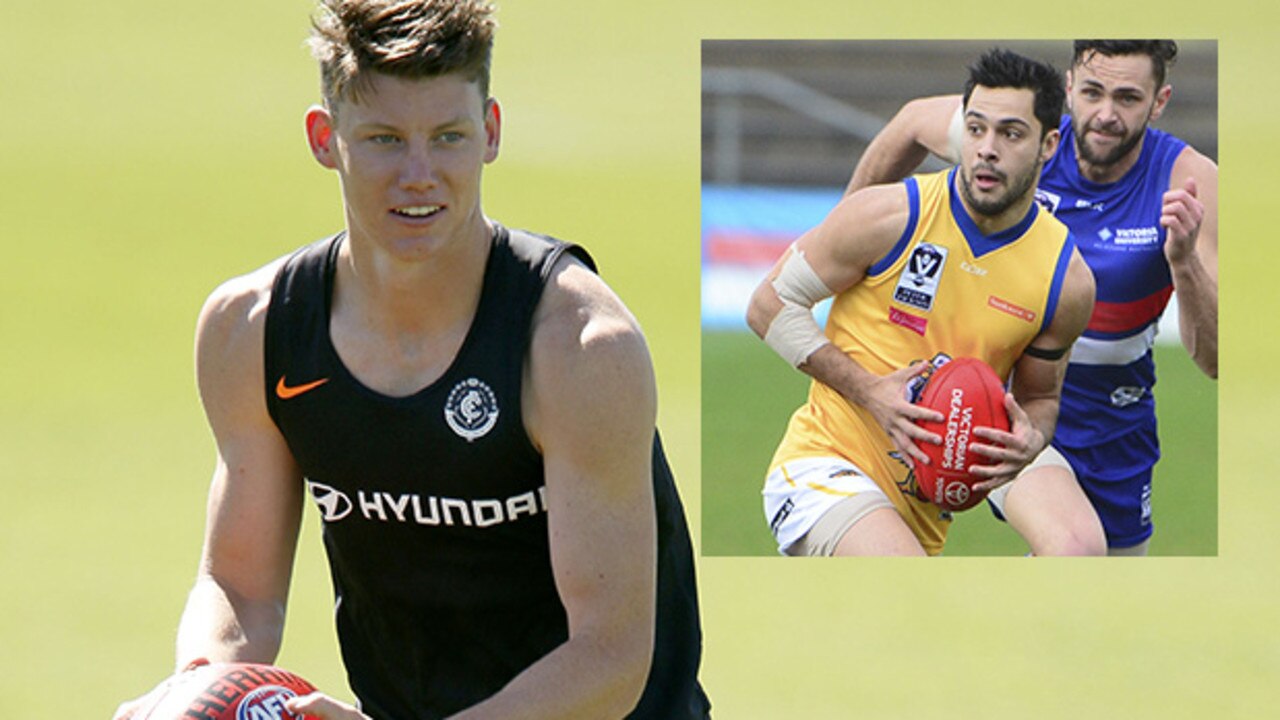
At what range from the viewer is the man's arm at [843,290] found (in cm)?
555

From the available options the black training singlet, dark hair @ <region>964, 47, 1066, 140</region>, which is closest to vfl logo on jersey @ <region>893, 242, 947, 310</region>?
dark hair @ <region>964, 47, 1066, 140</region>

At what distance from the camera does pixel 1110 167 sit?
5633mm

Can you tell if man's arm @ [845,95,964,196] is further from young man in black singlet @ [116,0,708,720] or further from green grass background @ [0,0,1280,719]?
young man in black singlet @ [116,0,708,720]

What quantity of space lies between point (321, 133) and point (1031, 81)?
10.7ft

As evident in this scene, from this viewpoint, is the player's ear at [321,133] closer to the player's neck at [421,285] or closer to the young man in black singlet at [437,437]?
the young man in black singlet at [437,437]

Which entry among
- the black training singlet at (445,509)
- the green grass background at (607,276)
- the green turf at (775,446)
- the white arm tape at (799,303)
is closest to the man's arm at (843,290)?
the white arm tape at (799,303)

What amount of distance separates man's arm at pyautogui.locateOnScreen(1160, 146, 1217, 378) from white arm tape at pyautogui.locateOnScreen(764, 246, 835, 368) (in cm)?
109

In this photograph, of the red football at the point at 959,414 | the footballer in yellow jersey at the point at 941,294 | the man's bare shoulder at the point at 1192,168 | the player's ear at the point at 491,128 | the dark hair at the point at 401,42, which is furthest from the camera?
the man's bare shoulder at the point at 1192,168

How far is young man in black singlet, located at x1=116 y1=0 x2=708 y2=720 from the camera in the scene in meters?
2.64

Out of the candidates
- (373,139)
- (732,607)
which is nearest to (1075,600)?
(732,607)

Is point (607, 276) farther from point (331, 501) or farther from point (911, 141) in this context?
point (331, 501)

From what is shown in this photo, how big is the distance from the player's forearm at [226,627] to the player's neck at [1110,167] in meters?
3.34

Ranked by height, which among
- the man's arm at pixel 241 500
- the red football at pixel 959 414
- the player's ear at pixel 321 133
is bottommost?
the red football at pixel 959 414

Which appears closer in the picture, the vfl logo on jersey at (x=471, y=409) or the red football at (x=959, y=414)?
the vfl logo on jersey at (x=471, y=409)
